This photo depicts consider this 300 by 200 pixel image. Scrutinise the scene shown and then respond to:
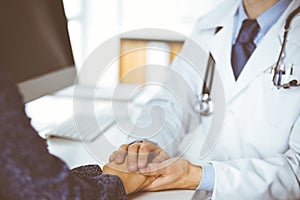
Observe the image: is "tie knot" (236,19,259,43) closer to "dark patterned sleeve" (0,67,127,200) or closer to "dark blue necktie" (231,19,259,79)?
"dark blue necktie" (231,19,259,79)

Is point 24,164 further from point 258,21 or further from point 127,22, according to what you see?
point 258,21

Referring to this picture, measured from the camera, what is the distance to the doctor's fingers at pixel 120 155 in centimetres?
54

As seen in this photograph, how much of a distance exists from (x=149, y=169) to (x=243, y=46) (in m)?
0.27

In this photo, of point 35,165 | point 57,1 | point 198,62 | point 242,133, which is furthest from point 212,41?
point 35,165

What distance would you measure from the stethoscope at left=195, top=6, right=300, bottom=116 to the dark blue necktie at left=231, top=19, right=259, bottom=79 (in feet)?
0.12

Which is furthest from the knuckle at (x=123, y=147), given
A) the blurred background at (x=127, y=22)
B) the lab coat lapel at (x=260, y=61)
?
the lab coat lapel at (x=260, y=61)

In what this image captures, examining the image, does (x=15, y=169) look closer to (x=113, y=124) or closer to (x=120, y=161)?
(x=120, y=161)

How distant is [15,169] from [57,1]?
0.26 m

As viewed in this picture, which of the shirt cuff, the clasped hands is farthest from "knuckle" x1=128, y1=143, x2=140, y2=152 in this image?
the shirt cuff

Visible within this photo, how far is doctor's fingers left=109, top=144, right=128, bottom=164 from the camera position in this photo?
0.54m

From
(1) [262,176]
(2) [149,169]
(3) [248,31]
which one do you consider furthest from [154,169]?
(3) [248,31]

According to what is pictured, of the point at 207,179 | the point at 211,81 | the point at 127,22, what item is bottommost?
the point at 207,179

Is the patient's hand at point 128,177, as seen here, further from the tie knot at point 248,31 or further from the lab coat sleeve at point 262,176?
the tie knot at point 248,31

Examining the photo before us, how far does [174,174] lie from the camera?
1.89ft
